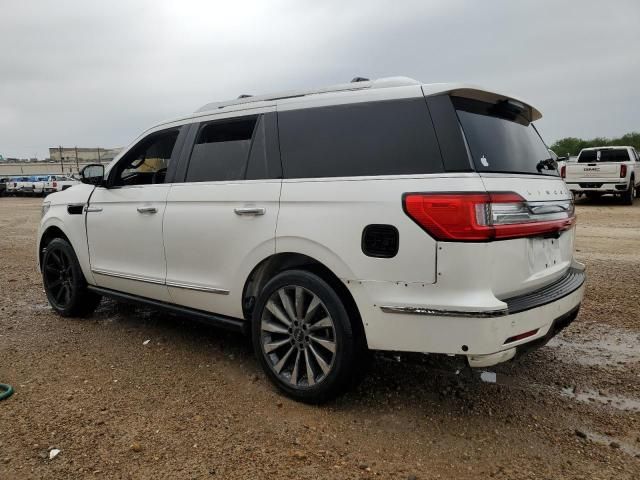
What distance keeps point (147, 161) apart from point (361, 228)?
8.56 ft

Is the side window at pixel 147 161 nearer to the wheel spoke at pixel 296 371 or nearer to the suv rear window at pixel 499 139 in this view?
the wheel spoke at pixel 296 371

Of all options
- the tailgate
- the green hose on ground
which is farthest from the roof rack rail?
the tailgate

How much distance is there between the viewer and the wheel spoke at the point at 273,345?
3287 mm

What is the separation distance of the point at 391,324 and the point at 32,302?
16.4ft

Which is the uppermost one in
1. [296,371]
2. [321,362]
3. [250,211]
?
[250,211]

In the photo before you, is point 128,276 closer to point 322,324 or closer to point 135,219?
point 135,219

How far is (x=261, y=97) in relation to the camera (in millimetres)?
3830

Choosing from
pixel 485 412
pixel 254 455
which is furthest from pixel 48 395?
pixel 485 412

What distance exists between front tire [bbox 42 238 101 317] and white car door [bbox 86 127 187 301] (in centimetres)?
36

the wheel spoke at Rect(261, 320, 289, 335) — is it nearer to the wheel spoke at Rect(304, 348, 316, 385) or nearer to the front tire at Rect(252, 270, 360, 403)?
the front tire at Rect(252, 270, 360, 403)

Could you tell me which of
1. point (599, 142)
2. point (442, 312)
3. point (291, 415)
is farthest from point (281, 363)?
point (599, 142)

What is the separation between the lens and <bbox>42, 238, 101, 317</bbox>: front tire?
503 cm

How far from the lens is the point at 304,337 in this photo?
3172 mm

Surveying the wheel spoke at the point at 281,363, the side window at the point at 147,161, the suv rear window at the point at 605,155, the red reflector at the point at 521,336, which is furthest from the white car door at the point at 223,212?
the suv rear window at the point at 605,155
